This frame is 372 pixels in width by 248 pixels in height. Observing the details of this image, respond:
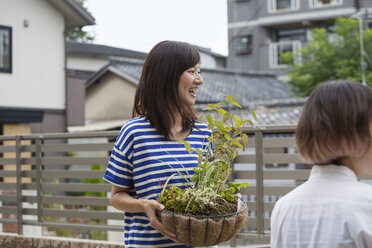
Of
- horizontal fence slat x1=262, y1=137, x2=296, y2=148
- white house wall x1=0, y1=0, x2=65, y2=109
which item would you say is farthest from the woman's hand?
white house wall x1=0, y1=0, x2=65, y2=109

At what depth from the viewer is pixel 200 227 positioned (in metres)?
1.78

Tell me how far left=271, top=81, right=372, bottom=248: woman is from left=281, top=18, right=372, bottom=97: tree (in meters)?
19.3

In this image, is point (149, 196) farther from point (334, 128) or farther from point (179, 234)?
point (334, 128)

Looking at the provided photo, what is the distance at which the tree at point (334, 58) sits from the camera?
800 inches

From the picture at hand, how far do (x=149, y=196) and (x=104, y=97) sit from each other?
62.3 feet

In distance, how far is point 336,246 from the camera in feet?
4.73

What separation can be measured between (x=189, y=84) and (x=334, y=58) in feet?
64.9

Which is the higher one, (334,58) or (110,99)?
(334,58)

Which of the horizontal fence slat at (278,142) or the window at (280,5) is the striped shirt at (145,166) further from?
the window at (280,5)

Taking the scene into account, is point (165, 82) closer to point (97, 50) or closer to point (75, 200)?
point (75, 200)

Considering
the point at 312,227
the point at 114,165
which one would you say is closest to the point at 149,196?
the point at 114,165

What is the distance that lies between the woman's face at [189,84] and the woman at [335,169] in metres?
0.64

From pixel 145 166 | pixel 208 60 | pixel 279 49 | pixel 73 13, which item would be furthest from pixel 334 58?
pixel 145 166

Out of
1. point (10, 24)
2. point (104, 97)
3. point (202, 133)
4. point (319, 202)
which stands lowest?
point (319, 202)
